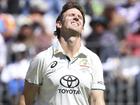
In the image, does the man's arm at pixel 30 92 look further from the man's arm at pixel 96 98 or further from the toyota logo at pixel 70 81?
the man's arm at pixel 96 98

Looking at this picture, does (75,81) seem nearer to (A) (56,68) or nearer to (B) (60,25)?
(A) (56,68)

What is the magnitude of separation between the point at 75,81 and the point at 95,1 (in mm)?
9114

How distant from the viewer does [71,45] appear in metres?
5.51

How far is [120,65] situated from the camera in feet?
36.9

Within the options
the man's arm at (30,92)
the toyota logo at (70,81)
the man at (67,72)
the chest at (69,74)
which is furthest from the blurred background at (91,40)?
the toyota logo at (70,81)

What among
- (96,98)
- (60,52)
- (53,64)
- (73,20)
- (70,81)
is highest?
(73,20)

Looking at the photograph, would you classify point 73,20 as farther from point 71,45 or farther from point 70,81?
point 70,81

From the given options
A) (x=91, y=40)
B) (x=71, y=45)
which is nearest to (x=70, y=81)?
(x=71, y=45)

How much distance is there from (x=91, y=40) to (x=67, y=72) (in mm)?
6859

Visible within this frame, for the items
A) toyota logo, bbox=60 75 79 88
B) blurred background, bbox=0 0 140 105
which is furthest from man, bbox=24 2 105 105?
blurred background, bbox=0 0 140 105

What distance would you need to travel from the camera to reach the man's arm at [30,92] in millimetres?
5559

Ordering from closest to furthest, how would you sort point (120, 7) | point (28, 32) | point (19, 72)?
point (19, 72) < point (28, 32) < point (120, 7)

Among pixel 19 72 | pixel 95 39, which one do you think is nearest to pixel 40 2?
pixel 95 39

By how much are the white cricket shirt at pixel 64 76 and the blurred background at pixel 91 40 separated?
5.05 meters
